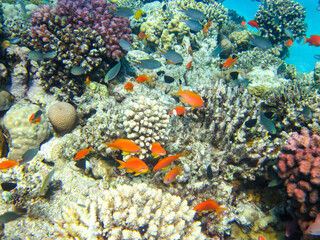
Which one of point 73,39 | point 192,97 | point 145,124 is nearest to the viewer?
point 192,97

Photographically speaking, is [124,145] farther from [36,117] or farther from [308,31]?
[308,31]

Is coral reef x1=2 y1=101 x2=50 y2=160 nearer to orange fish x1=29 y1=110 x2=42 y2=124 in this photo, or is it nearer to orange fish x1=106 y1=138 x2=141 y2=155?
orange fish x1=29 y1=110 x2=42 y2=124

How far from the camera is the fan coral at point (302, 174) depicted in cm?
251

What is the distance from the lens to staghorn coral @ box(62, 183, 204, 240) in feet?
8.06

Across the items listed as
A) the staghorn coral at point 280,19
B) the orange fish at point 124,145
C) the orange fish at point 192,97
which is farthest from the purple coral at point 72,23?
the staghorn coral at point 280,19

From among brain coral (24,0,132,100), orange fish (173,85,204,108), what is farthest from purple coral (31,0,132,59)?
orange fish (173,85,204,108)

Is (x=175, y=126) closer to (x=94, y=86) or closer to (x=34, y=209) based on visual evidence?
(x=94, y=86)

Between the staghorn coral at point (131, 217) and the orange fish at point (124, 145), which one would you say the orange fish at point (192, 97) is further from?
the staghorn coral at point (131, 217)

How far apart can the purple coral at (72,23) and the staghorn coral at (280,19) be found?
908 centimetres

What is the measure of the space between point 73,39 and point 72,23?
2.20 feet

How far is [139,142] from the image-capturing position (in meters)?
3.45

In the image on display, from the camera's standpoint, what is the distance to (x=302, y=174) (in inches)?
104

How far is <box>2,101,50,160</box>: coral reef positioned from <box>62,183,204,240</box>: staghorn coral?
2.42m

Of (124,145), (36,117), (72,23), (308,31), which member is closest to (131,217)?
(124,145)
